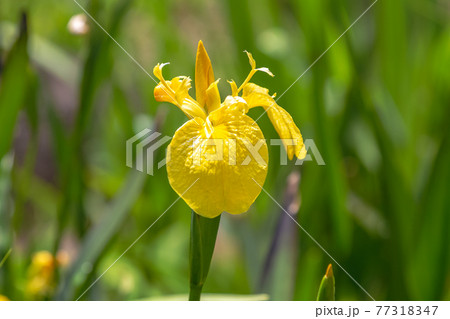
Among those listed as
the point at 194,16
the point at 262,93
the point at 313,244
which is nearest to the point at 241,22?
the point at 313,244

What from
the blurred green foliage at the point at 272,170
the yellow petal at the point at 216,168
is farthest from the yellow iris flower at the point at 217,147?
the blurred green foliage at the point at 272,170

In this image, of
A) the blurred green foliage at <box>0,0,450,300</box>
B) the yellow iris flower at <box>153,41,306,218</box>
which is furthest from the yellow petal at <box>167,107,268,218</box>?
the blurred green foliage at <box>0,0,450,300</box>

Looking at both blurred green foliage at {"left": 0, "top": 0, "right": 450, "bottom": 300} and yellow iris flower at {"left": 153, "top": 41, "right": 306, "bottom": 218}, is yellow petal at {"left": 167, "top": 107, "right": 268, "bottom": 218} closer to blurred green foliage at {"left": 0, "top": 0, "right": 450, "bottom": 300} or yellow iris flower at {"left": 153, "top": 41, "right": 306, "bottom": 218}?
yellow iris flower at {"left": 153, "top": 41, "right": 306, "bottom": 218}

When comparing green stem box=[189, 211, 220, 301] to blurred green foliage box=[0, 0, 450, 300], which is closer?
green stem box=[189, 211, 220, 301]

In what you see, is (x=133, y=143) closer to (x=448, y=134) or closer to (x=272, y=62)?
(x=272, y=62)

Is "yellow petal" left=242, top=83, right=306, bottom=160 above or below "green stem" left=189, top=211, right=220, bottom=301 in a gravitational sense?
above

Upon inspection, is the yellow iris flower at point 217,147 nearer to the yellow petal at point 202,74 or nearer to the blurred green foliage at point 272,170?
the yellow petal at point 202,74

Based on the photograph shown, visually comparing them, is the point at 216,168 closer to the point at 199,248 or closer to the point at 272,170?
the point at 199,248
